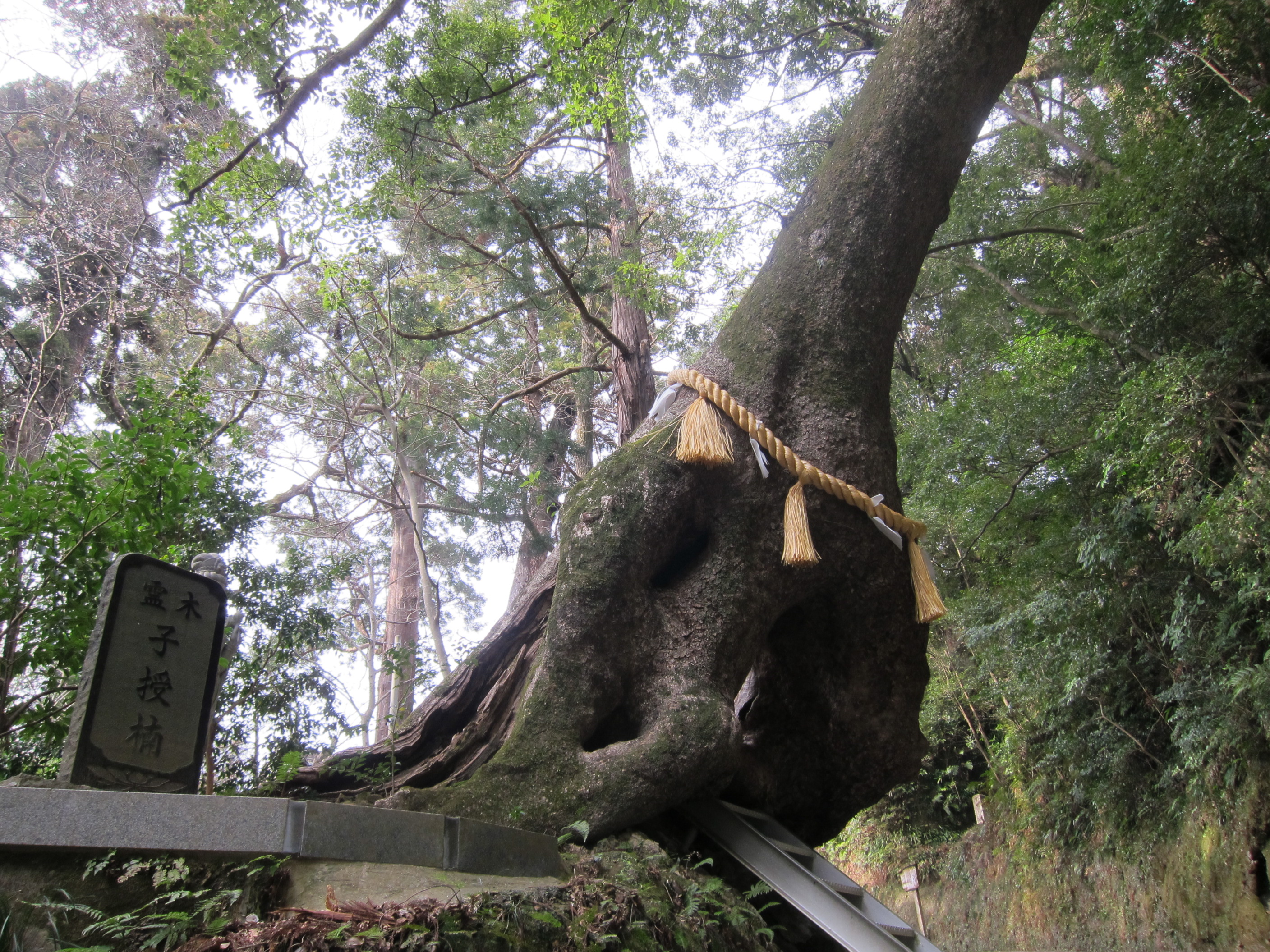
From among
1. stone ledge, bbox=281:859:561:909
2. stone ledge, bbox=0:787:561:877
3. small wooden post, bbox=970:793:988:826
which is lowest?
stone ledge, bbox=281:859:561:909

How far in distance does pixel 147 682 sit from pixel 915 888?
920 cm

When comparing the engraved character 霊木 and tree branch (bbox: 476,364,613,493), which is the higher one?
tree branch (bbox: 476,364,613,493)

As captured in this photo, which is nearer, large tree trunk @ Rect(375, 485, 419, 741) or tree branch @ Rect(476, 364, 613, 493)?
tree branch @ Rect(476, 364, 613, 493)

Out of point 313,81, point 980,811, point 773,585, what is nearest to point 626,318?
point 313,81

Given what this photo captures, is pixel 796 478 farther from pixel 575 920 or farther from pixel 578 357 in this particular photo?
pixel 578 357

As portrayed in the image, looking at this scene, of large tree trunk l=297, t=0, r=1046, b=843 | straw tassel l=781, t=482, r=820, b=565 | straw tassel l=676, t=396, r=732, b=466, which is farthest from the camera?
straw tassel l=676, t=396, r=732, b=466

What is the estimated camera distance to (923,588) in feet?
11.3

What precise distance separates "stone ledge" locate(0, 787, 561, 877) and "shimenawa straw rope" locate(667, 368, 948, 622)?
1.71 m

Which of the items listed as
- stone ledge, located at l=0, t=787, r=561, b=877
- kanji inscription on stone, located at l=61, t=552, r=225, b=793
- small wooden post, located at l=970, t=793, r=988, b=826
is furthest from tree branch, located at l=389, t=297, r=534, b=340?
small wooden post, located at l=970, t=793, r=988, b=826

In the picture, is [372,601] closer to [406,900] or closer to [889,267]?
[889,267]

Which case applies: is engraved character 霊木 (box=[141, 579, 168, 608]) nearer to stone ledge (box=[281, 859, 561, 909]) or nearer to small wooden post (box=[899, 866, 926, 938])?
stone ledge (box=[281, 859, 561, 909])

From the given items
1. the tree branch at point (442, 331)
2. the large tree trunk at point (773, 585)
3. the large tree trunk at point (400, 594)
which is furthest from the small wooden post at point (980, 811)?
the tree branch at point (442, 331)

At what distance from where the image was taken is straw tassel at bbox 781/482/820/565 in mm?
3131

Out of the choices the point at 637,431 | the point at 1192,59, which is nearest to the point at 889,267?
the point at 637,431
